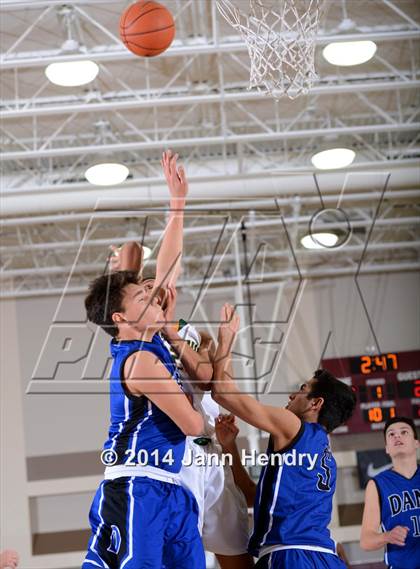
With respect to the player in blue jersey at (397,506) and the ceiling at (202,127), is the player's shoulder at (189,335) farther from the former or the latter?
the ceiling at (202,127)

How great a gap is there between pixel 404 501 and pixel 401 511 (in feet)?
0.23

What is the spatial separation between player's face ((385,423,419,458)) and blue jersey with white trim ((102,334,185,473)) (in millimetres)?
2197

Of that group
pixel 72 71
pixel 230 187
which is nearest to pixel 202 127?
pixel 230 187

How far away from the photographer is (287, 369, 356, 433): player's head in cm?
404

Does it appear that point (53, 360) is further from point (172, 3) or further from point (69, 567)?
point (172, 3)

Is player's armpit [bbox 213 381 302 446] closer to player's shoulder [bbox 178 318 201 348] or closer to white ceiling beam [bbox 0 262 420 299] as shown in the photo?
player's shoulder [bbox 178 318 201 348]

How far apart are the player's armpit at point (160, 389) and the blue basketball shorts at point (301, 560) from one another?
705mm

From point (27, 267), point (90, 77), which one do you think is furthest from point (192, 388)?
point (27, 267)

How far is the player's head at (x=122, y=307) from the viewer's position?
3656 mm

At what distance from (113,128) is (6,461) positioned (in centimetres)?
681

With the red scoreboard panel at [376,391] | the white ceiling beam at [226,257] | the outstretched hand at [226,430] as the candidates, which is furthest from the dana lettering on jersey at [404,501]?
the white ceiling beam at [226,257]

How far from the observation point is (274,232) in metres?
13.9

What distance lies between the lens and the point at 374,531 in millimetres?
5176

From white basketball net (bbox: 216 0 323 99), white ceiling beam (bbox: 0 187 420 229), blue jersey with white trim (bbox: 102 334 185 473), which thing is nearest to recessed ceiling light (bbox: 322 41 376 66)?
white basketball net (bbox: 216 0 323 99)
